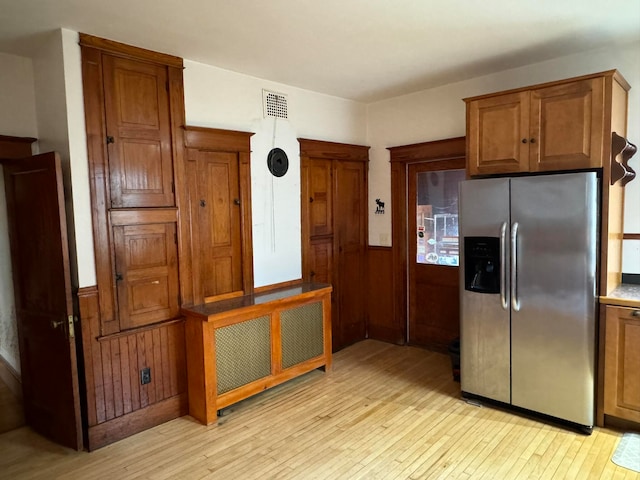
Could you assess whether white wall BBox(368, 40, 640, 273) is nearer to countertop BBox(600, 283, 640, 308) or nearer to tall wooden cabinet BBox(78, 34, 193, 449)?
countertop BBox(600, 283, 640, 308)

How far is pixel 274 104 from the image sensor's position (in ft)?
12.9

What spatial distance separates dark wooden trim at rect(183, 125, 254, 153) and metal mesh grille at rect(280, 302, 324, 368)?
1452 mm

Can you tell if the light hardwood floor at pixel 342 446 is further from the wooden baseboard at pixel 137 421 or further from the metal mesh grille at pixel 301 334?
the metal mesh grille at pixel 301 334

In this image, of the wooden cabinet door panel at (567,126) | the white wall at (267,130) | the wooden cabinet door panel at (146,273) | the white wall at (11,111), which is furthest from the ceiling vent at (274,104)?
the wooden cabinet door panel at (567,126)

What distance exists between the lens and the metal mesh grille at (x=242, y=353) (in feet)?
10.5

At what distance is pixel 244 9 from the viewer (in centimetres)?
244

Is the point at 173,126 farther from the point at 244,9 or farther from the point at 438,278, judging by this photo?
the point at 438,278

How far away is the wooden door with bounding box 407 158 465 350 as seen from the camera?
4.33 meters

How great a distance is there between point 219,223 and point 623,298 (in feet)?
9.71

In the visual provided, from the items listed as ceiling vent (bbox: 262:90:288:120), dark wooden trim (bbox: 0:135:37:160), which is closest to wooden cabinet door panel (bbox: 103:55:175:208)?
dark wooden trim (bbox: 0:135:37:160)

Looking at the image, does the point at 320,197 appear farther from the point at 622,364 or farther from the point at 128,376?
the point at 622,364

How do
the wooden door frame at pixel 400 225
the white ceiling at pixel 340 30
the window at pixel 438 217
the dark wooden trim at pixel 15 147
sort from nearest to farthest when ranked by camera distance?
the white ceiling at pixel 340 30, the dark wooden trim at pixel 15 147, the window at pixel 438 217, the wooden door frame at pixel 400 225

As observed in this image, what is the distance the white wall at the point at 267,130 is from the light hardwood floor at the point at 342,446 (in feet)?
4.10

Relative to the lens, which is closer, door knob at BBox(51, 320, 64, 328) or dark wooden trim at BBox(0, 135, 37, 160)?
door knob at BBox(51, 320, 64, 328)
